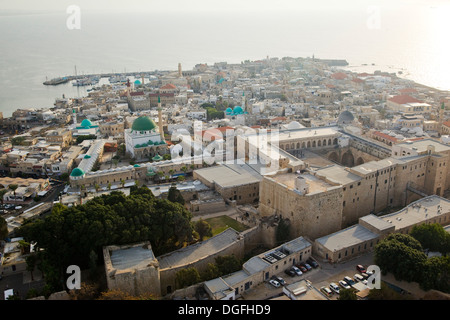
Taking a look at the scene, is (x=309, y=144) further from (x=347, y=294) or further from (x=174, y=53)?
(x=174, y=53)

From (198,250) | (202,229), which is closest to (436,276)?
(198,250)

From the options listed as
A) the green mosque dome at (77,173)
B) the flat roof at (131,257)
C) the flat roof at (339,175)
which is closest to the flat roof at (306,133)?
the flat roof at (339,175)

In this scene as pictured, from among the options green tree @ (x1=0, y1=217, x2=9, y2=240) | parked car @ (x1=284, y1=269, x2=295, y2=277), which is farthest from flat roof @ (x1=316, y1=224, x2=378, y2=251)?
green tree @ (x1=0, y1=217, x2=9, y2=240)

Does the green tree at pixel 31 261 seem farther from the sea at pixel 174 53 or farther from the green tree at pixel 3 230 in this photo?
the sea at pixel 174 53

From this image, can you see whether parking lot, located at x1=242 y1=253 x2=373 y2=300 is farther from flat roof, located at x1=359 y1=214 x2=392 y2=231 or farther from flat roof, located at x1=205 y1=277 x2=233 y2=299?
flat roof, located at x1=359 y1=214 x2=392 y2=231

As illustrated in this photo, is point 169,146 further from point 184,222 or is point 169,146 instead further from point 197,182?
point 184,222
